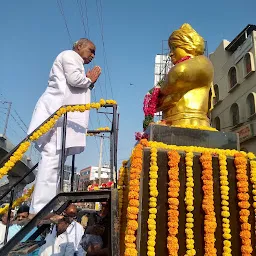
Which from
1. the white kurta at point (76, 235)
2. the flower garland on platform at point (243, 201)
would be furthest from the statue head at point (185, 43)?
the white kurta at point (76, 235)

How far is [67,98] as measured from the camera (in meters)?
3.81

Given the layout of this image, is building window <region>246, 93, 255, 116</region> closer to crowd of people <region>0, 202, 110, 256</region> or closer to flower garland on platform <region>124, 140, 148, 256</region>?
crowd of people <region>0, 202, 110, 256</region>

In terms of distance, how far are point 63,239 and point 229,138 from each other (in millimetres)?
3216

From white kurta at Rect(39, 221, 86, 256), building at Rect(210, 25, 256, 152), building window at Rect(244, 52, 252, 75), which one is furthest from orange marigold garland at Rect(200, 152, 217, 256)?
building window at Rect(244, 52, 252, 75)

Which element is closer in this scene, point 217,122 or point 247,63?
point 247,63

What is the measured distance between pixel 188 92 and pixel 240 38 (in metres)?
16.1

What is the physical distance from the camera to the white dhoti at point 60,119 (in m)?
3.51

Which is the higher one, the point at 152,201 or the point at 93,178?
the point at 93,178

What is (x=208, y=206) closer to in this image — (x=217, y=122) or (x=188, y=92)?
(x=188, y=92)

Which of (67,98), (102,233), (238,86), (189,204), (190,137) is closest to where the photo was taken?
(189,204)

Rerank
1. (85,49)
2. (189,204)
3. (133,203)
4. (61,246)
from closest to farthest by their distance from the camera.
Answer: (133,203), (189,204), (85,49), (61,246)

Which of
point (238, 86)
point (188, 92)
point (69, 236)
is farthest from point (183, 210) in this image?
point (238, 86)

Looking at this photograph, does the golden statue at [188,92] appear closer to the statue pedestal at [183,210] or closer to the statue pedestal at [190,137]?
the statue pedestal at [190,137]

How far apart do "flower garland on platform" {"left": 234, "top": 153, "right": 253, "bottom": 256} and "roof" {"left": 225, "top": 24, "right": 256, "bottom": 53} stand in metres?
16.6
